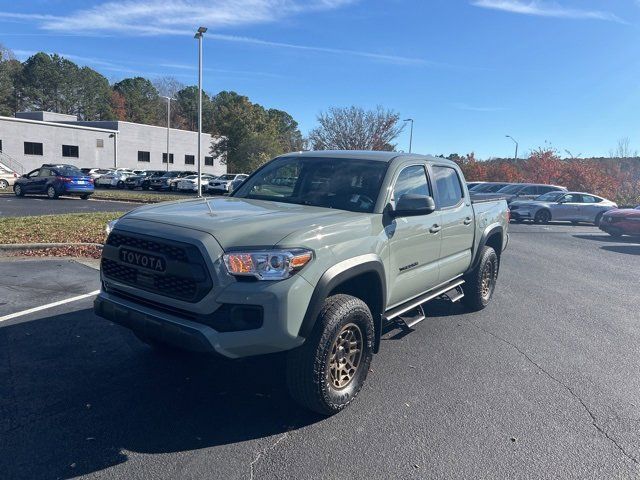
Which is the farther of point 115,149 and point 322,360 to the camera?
point 115,149

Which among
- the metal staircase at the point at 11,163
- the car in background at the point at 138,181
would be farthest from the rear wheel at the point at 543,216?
the metal staircase at the point at 11,163

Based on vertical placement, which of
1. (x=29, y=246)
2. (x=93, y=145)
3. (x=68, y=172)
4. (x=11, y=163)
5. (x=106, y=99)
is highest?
(x=106, y=99)

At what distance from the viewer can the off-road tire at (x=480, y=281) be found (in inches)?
249

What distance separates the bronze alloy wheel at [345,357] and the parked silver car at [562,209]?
19046 millimetres

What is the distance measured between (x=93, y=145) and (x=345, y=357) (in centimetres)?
4679

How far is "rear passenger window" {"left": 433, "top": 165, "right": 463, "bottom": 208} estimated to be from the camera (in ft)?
17.6

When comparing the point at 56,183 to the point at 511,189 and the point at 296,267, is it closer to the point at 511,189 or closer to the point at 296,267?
the point at 511,189

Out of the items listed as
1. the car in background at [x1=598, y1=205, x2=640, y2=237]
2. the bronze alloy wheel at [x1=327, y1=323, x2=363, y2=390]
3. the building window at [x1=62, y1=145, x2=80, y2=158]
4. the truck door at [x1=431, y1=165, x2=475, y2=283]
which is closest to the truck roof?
the truck door at [x1=431, y1=165, x2=475, y2=283]

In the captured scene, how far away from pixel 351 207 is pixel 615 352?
337cm

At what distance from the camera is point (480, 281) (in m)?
6.44

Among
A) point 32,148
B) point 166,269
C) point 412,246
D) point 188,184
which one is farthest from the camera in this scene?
point 32,148

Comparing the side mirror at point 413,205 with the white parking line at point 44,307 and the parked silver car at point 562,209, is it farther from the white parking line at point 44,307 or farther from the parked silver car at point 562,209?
the parked silver car at point 562,209

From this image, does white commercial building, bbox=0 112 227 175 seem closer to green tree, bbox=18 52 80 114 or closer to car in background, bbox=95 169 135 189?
car in background, bbox=95 169 135 189

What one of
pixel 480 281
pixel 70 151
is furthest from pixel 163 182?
pixel 480 281
